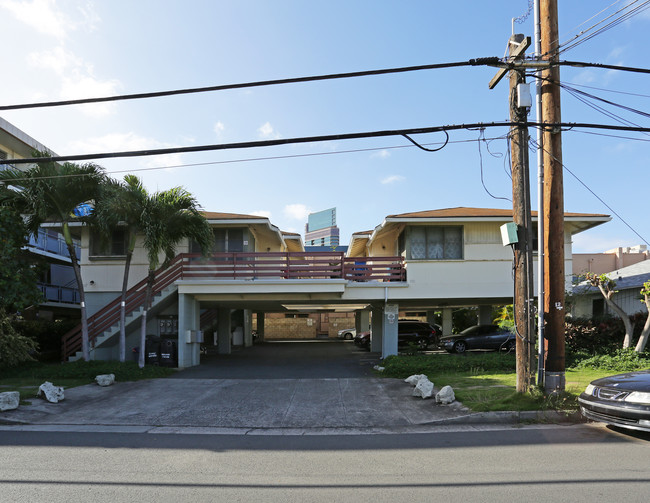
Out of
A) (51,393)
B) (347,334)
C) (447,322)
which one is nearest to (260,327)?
(347,334)

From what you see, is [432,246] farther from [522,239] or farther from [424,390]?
[522,239]

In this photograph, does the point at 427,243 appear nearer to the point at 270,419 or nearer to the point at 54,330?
the point at 270,419

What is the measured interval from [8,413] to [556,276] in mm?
10729

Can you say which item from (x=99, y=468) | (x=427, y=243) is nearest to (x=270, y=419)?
(x=99, y=468)

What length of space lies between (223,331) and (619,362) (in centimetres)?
1658

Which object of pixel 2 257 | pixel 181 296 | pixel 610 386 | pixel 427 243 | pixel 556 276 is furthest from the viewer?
pixel 427 243

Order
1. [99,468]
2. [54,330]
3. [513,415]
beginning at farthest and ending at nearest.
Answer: [54,330]
[513,415]
[99,468]

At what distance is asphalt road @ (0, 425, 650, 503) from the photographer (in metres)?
5.04

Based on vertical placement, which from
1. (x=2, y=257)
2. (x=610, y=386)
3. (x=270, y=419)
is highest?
(x=2, y=257)

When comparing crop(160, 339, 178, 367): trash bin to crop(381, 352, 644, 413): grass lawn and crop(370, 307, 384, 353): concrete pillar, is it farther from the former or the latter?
Result: crop(370, 307, 384, 353): concrete pillar

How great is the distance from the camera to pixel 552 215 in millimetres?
9305

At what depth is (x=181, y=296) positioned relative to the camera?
57.5 ft

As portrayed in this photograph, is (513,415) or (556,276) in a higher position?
(556,276)

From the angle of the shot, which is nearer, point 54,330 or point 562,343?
point 562,343
